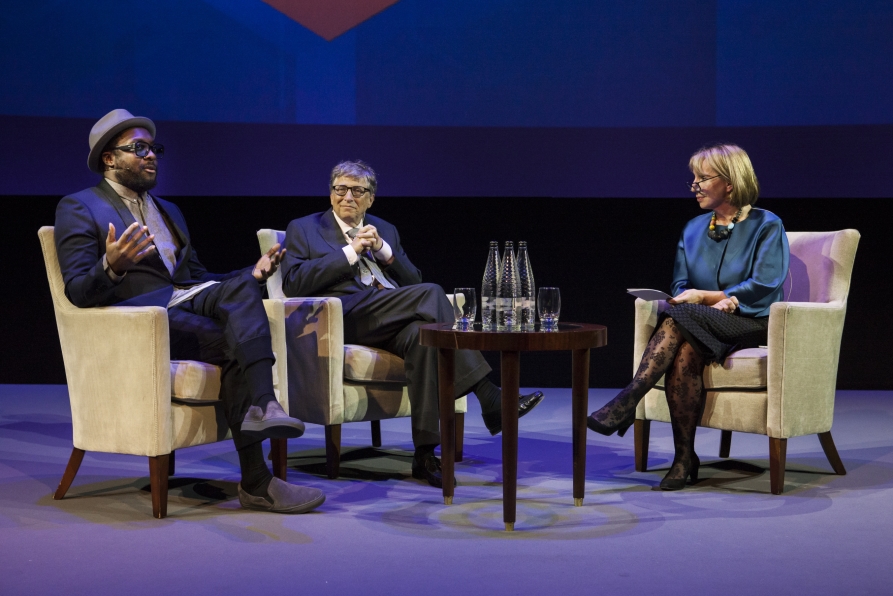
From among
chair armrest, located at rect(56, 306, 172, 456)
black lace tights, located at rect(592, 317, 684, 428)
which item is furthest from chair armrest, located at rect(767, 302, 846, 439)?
chair armrest, located at rect(56, 306, 172, 456)

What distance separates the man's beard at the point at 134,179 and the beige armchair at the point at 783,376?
1824 mm

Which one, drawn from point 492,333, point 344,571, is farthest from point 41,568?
point 492,333

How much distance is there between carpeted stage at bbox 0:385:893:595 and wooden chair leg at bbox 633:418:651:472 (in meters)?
0.06

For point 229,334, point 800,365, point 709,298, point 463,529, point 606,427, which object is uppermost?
point 709,298

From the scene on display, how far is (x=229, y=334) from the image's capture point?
2.96m

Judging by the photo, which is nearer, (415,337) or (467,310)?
(467,310)

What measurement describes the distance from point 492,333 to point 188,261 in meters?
1.36

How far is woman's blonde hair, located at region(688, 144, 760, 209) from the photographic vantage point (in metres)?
3.47

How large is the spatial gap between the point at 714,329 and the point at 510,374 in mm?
946

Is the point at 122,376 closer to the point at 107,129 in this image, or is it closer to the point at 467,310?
the point at 107,129

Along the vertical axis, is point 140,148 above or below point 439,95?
below

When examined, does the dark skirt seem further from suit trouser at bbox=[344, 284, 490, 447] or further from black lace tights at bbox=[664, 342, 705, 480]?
suit trouser at bbox=[344, 284, 490, 447]

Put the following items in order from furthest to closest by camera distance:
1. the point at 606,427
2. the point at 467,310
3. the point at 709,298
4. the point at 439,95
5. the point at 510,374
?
the point at 439,95 → the point at 709,298 → the point at 606,427 → the point at 467,310 → the point at 510,374

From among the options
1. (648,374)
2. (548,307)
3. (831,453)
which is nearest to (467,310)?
(548,307)
